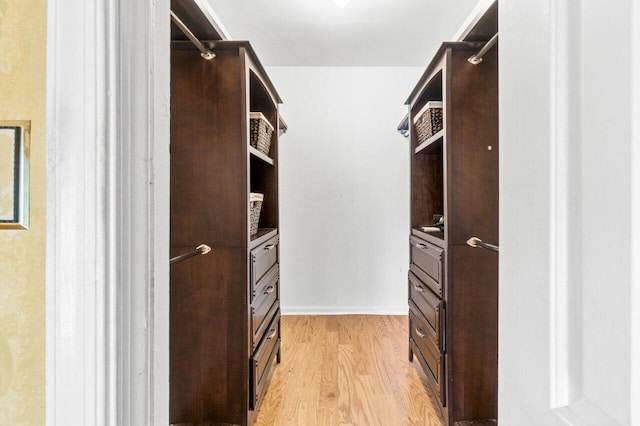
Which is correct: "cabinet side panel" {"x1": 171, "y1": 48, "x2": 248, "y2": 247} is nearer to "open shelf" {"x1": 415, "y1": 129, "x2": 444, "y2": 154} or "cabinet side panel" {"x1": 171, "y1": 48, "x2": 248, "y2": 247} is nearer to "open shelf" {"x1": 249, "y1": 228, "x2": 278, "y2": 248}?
"open shelf" {"x1": 249, "y1": 228, "x2": 278, "y2": 248}

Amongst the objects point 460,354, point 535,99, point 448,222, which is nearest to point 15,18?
point 535,99

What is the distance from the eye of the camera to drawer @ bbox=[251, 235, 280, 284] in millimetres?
1728

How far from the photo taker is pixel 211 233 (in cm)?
164

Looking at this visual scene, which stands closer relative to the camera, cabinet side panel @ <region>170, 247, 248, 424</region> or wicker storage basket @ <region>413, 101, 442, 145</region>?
cabinet side panel @ <region>170, 247, 248, 424</region>

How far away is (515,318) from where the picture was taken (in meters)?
0.50

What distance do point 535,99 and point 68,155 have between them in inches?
22.8

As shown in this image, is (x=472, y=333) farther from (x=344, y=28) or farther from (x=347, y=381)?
(x=344, y=28)

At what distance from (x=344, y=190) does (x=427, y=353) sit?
→ 72.4 inches

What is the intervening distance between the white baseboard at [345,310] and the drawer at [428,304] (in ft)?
3.82

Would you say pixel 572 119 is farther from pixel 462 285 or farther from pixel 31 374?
pixel 462 285

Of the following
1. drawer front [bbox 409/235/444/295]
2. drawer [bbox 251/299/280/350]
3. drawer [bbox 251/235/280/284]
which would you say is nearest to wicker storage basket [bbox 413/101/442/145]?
drawer front [bbox 409/235/444/295]

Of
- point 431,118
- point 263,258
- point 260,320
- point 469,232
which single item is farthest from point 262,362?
point 431,118

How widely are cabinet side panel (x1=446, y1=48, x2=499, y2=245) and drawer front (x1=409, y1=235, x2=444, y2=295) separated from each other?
0.17m

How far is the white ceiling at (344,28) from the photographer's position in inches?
97.2
